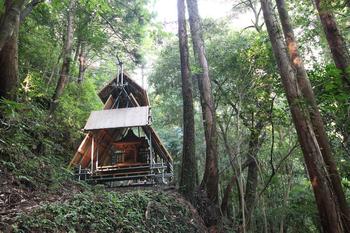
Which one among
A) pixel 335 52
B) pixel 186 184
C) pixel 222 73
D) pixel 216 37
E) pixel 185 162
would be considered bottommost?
pixel 186 184

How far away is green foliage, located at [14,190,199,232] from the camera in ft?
15.9

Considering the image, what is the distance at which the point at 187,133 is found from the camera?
443 inches

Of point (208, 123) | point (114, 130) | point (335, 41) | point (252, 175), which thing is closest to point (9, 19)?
point (335, 41)

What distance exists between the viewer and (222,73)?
44.7 ft

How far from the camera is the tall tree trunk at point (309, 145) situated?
254 inches

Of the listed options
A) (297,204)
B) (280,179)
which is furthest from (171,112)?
(297,204)

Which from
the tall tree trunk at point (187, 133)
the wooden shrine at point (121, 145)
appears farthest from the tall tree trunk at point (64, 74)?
the tall tree trunk at point (187, 133)

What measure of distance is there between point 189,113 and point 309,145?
522cm

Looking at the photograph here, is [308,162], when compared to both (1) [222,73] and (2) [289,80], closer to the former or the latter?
(2) [289,80]

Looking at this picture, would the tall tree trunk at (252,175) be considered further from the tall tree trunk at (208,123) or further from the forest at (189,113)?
the tall tree trunk at (208,123)

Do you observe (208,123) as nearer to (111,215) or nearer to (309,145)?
(309,145)

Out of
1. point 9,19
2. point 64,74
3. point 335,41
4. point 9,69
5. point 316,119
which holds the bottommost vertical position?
point 316,119

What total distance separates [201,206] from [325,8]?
7034 millimetres

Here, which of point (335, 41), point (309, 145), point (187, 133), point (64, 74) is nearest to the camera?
point (309, 145)
